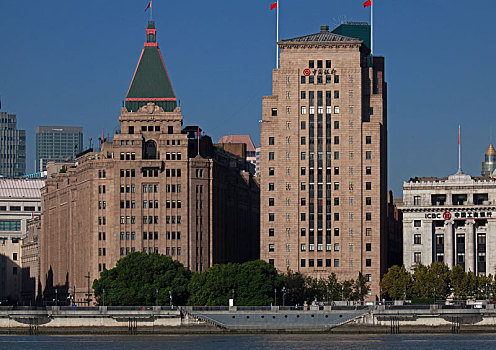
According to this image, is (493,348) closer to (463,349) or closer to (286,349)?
(463,349)

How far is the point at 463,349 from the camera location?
198500mm

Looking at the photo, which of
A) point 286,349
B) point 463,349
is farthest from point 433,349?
point 286,349

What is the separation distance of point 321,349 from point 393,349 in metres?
10.3

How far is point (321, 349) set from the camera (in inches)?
7869

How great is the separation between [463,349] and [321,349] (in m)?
20.2

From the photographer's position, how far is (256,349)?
199875 mm

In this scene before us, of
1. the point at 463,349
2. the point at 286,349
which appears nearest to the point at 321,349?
the point at 286,349

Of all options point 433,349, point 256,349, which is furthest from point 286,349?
point 433,349

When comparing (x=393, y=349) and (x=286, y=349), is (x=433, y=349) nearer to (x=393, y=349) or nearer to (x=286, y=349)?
(x=393, y=349)

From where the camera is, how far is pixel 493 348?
19762cm

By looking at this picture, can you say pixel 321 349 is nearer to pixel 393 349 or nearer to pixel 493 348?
pixel 393 349

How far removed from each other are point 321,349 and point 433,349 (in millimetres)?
15988

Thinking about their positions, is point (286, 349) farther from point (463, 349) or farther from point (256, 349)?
point (463, 349)

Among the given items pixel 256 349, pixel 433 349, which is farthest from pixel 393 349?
pixel 256 349
